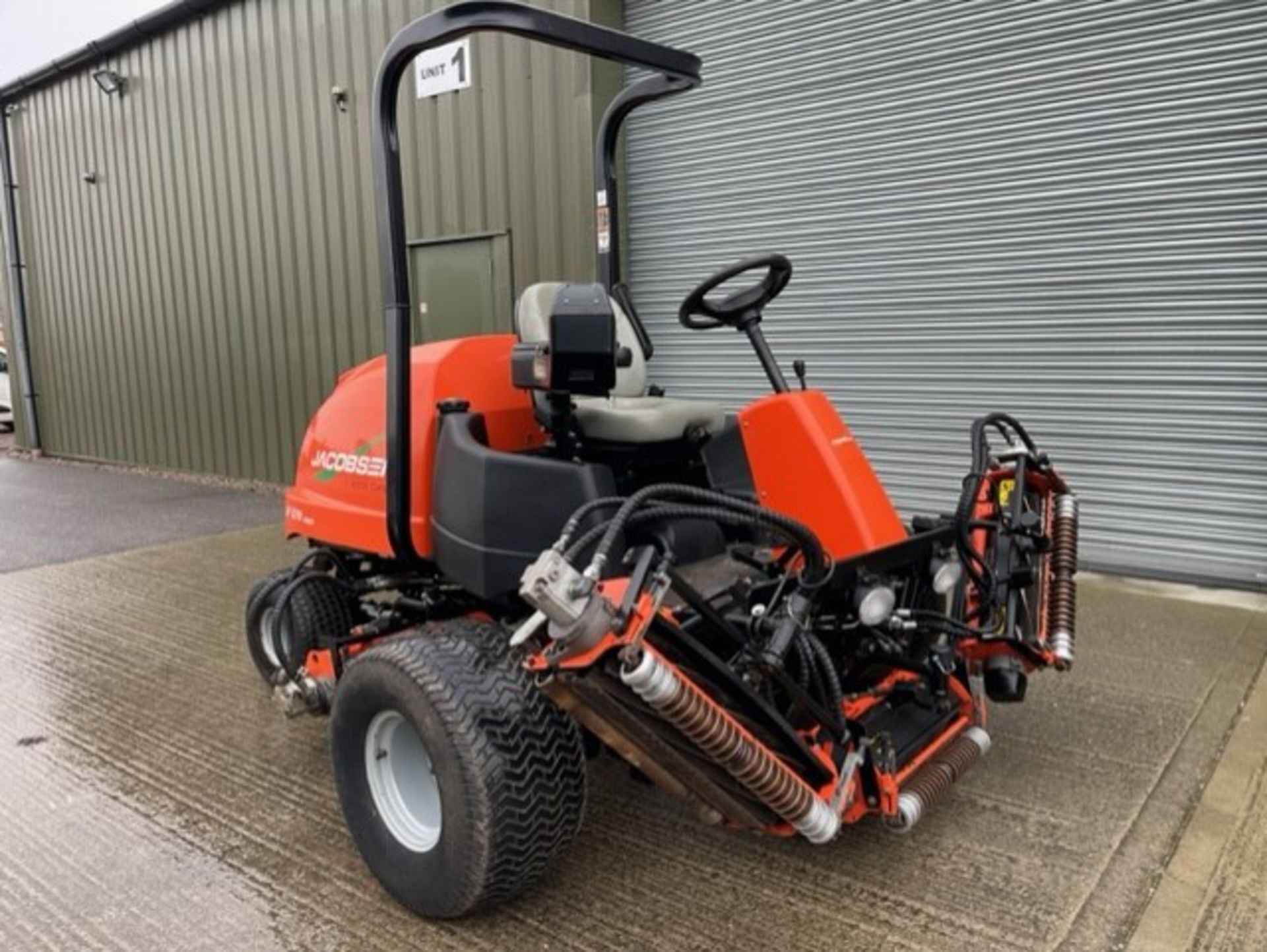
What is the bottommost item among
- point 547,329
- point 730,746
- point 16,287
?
point 730,746

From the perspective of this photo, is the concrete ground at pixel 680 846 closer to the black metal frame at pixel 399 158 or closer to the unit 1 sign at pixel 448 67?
the black metal frame at pixel 399 158

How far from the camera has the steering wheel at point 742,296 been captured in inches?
105

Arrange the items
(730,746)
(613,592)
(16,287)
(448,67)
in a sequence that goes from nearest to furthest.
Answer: (730,746) → (613,592) → (448,67) → (16,287)

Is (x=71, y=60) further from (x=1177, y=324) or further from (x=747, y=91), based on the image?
(x=1177, y=324)

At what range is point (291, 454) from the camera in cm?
851

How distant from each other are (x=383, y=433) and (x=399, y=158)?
76cm

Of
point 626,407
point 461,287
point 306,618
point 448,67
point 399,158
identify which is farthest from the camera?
point 461,287

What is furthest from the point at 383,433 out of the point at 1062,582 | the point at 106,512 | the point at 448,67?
the point at 106,512

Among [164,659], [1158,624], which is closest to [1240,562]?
[1158,624]

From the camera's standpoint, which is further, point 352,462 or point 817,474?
point 352,462

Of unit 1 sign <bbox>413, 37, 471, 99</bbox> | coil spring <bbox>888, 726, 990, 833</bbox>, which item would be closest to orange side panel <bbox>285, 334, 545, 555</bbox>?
coil spring <bbox>888, 726, 990, 833</bbox>

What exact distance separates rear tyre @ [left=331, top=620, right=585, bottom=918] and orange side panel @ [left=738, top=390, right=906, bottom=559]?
2.56ft

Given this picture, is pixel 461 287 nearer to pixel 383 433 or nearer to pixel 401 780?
pixel 383 433

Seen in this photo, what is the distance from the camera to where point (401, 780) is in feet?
7.88
